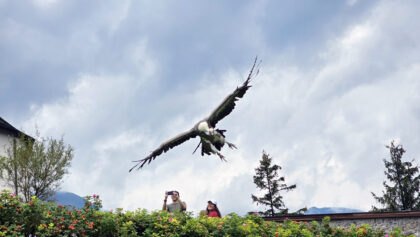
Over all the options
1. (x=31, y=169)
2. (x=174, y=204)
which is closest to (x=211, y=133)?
(x=174, y=204)

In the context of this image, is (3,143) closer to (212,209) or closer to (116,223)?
(212,209)

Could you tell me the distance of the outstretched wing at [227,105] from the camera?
1131cm

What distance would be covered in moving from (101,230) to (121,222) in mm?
475

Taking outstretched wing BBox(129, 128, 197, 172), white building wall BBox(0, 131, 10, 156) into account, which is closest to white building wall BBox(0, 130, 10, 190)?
white building wall BBox(0, 131, 10, 156)

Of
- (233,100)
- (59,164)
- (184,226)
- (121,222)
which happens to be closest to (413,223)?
(233,100)

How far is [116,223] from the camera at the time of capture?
832 centimetres

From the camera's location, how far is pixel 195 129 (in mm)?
11070

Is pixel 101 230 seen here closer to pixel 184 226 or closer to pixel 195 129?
pixel 184 226

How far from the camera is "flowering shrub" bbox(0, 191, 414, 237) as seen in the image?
25.3 feet

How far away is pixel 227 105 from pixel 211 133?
1.08 metres

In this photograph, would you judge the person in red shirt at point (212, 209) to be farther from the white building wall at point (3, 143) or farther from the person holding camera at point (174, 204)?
the white building wall at point (3, 143)

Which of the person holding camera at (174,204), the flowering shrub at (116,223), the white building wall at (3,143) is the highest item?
the white building wall at (3,143)

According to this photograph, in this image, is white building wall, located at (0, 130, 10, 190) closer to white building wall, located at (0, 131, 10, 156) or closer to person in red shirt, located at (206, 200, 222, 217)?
white building wall, located at (0, 131, 10, 156)

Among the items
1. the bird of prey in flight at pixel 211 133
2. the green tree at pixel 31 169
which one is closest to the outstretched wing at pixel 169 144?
the bird of prey in flight at pixel 211 133
